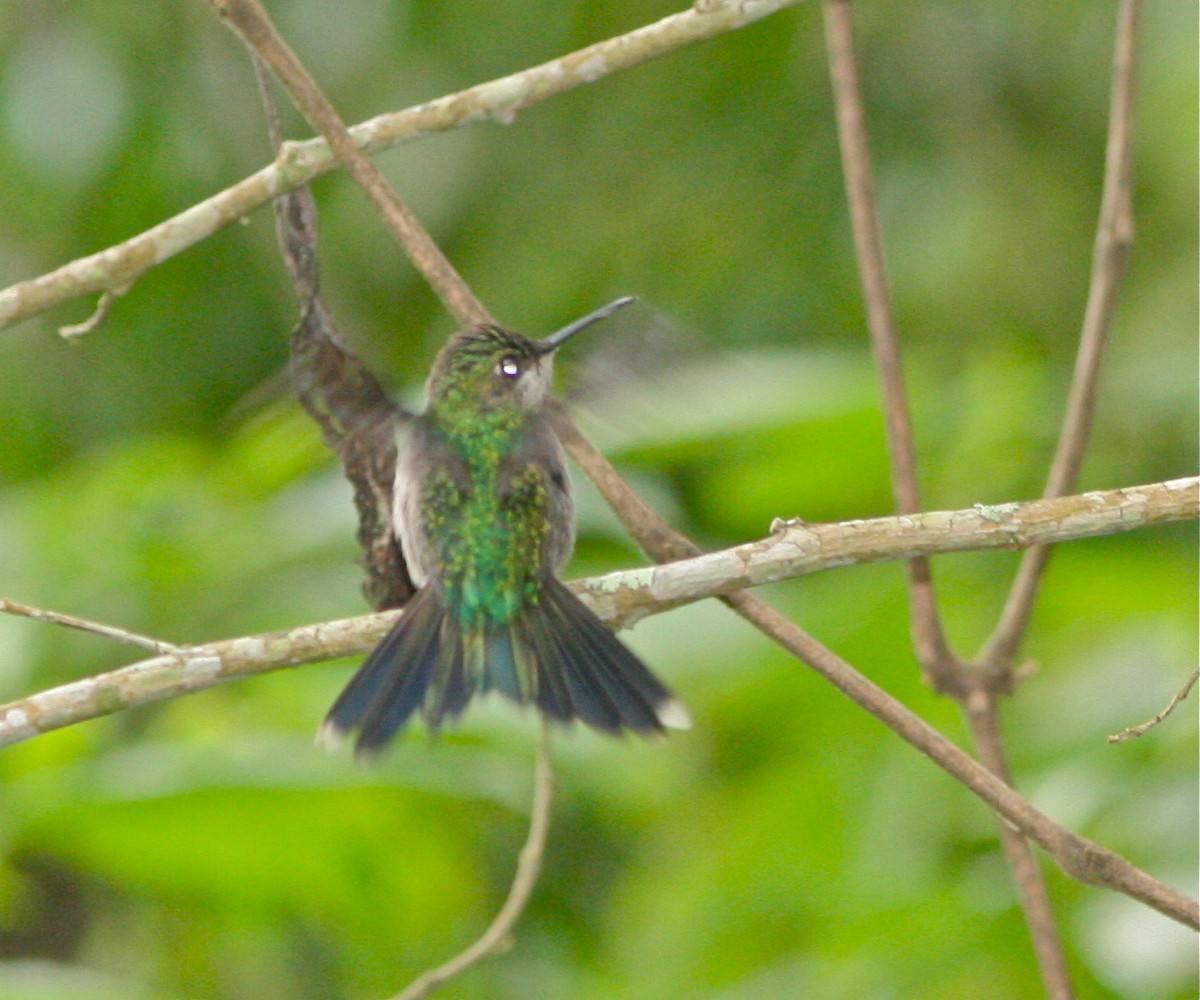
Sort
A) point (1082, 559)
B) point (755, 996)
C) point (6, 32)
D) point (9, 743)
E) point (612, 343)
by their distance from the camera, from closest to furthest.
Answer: point (9, 743), point (612, 343), point (755, 996), point (1082, 559), point (6, 32)

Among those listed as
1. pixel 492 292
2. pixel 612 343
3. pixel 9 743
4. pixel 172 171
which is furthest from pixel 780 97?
pixel 9 743

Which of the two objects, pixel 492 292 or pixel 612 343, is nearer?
pixel 612 343

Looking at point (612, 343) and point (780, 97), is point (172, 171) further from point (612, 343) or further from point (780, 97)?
Result: point (612, 343)

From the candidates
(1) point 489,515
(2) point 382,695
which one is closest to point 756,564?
(2) point 382,695

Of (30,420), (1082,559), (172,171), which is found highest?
(172,171)

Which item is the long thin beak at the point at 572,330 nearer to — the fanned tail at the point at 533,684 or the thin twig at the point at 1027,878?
the fanned tail at the point at 533,684

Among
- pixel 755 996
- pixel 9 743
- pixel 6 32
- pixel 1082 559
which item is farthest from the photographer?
pixel 6 32
